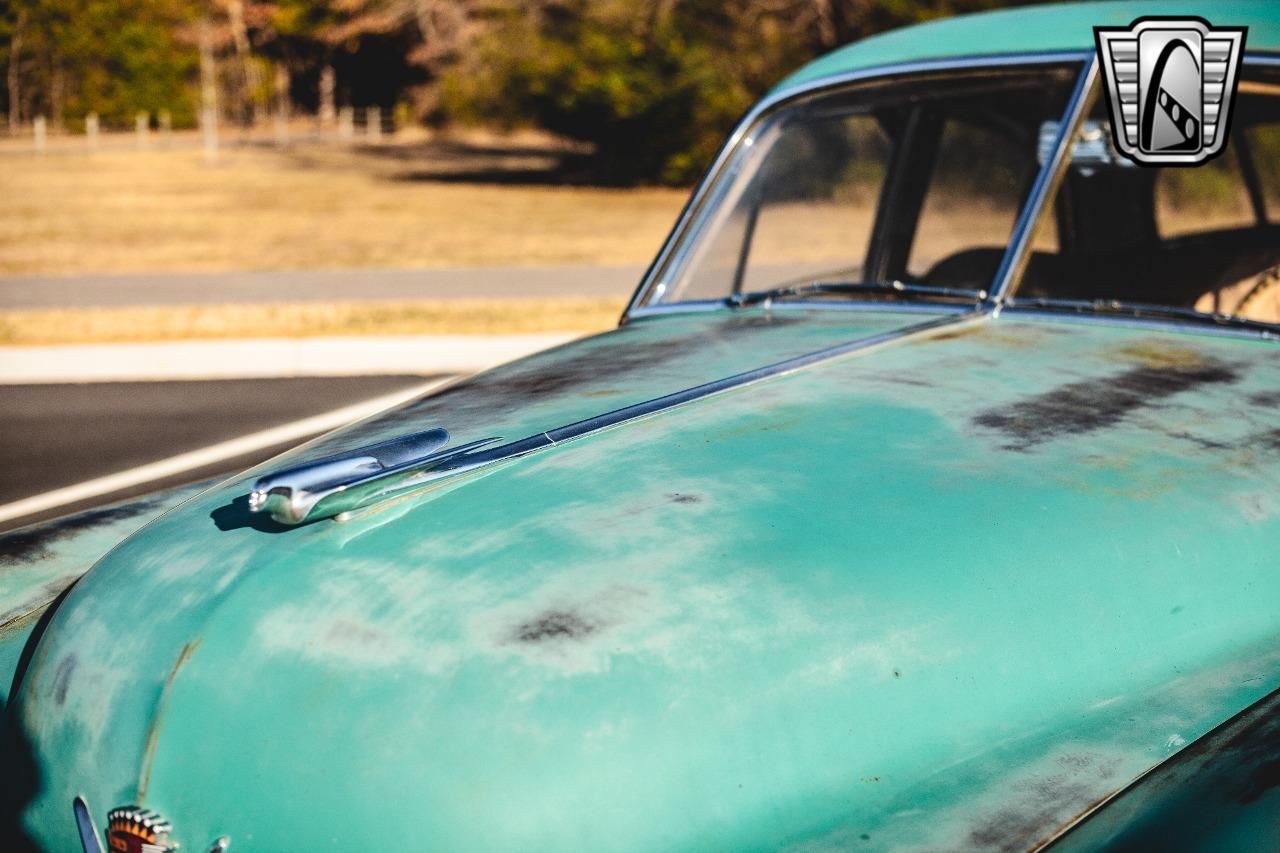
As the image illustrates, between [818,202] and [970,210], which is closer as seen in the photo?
[970,210]

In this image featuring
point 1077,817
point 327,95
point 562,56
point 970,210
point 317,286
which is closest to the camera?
point 1077,817

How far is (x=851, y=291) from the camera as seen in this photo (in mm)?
3037

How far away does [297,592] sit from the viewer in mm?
1687

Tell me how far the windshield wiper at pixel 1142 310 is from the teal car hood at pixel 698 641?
1.85 ft

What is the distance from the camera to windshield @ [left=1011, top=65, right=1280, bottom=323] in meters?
2.85

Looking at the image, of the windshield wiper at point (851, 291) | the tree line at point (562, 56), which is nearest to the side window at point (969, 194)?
the windshield wiper at point (851, 291)

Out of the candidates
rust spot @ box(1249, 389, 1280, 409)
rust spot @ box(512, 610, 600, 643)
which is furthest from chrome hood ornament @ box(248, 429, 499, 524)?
rust spot @ box(1249, 389, 1280, 409)

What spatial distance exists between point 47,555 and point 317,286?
1119 cm

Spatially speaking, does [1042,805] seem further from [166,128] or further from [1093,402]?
[166,128]

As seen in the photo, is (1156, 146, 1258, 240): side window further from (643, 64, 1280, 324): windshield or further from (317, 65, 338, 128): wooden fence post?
(317, 65, 338, 128): wooden fence post

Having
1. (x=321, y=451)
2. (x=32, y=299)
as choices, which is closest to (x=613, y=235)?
(x=32, y=299)

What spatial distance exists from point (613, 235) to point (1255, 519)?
1793cm

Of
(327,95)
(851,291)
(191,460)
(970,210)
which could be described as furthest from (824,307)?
(327,95)

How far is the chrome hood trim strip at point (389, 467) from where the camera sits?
1783 millimetres
